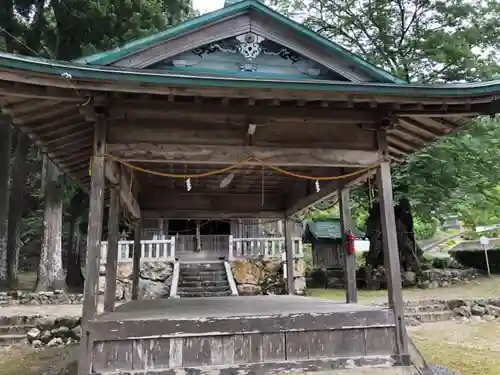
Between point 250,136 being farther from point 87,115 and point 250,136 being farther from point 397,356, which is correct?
point 397,356

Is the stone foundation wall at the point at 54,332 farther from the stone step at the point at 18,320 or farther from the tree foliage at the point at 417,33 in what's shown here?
the tree foliage at the point at 417,33

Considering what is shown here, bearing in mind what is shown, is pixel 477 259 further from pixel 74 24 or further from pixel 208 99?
pixel 74 24

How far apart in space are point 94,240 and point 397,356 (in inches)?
147

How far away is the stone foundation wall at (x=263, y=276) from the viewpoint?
50.9ft

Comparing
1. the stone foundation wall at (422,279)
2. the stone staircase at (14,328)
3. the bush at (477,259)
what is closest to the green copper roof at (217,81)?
the stone staircase at (14,328)

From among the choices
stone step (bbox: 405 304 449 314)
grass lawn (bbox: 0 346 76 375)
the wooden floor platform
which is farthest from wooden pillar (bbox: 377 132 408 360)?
stone step (bbox: 405 304 449 314)

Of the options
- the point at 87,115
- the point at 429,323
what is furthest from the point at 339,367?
the point at 429,323

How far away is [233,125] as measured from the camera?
16.6 ft

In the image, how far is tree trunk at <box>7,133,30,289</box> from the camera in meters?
17.6

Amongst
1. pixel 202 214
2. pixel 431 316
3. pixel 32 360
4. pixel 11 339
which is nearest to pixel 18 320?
pixel 11 339

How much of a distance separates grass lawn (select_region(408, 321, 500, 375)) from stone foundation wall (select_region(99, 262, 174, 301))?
907 cm

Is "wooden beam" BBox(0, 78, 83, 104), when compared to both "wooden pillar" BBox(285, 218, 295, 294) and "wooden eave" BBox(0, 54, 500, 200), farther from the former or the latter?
"wooden pillar" BBox(285, 218, 295, 294)

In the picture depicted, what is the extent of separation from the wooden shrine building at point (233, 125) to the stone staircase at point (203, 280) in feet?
26.4

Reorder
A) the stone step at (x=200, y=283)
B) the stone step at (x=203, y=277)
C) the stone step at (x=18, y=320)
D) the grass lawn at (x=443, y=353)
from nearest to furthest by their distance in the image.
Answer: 1. the grass lawn at (x=443, y=353)
2. the stone step at (x=18, y=320)
3. the stone step at (x=200, y=283)
4. the stone step at (x=203, y=277)
